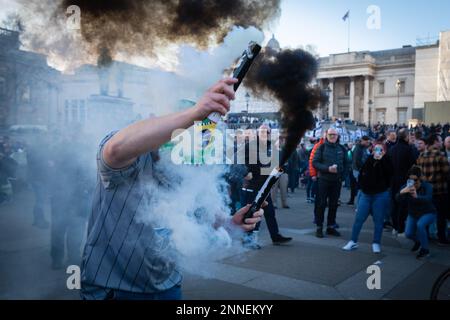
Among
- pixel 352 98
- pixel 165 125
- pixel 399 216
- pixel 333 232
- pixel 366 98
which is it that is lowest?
pixel 333 232

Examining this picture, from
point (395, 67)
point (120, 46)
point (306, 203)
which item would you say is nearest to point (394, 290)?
point (120, 46)

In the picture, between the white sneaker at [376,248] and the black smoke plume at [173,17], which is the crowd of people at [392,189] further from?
the black smoke plume at [173,17]

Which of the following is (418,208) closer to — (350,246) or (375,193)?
(375,193)

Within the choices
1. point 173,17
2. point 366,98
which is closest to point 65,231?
point 173,17

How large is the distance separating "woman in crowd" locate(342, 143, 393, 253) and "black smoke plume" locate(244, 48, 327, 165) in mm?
3748

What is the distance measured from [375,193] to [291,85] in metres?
4.24

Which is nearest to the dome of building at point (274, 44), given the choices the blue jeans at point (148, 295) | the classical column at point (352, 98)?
the blue jeans at point (148, 295)

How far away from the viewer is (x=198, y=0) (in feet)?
10.1

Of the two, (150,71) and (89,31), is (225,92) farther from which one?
(89,31)

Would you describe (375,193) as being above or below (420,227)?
above

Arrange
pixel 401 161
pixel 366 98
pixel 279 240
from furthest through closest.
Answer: pixel 366 98, pixel 401 161, pixel 279 240

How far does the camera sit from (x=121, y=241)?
7.05 feet

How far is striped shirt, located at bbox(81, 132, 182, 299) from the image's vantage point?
2109 mm

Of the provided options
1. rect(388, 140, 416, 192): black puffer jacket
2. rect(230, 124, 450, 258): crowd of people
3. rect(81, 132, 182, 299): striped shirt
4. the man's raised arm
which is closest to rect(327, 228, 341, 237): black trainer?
rect(230, 124, 450, 258): crowd of people
